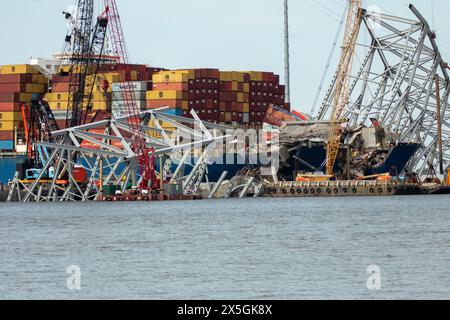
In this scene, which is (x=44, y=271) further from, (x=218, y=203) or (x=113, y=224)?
(x=218, y=203)

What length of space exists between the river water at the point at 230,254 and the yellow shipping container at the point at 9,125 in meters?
60.4

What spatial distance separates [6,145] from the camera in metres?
154

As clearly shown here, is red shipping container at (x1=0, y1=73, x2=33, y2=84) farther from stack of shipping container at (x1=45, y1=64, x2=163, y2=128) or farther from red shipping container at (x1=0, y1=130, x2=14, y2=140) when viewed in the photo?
red shipping container at (x1=0, y1=130, x2=14, y2=140)

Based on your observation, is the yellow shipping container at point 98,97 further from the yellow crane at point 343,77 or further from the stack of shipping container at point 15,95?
the yellow crane at point 343,77

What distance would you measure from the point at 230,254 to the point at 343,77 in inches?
3228

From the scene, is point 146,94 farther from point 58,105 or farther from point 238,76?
point 238,76

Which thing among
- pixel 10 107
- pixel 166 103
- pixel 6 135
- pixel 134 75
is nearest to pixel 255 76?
pixel 166 103

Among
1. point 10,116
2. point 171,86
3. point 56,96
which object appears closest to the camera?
point 10,116

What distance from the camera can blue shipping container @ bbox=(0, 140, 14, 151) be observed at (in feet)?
502

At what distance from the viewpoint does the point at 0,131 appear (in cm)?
15525

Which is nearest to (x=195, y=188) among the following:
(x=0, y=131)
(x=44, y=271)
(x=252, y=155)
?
(x=252, y=155)

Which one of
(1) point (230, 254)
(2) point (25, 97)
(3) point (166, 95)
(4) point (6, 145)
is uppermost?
(3) point (166, 95)

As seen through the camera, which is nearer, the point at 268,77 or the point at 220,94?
the point at 220,94

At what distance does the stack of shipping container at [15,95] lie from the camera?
153500mm
